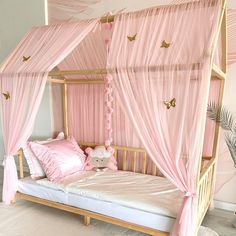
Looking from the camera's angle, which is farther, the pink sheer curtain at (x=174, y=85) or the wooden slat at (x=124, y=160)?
the wooden slat at (x=124, y=160)

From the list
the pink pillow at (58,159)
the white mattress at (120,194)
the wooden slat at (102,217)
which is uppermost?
the pink pillow at (58,159)

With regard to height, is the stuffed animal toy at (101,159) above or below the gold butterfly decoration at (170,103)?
below

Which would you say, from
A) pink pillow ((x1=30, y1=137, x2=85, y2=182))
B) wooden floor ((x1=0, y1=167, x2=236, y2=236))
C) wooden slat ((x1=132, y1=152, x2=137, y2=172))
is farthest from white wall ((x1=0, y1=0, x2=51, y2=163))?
wooden floor ((x1=0, y1=167, x2=236, y2=236))

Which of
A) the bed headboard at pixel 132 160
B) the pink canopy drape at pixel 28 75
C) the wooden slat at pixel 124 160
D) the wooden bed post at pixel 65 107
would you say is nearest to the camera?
the pink canopy drape at pixel 28 75

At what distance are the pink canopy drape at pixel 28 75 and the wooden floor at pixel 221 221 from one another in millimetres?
2128

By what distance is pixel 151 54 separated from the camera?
1.91 metres

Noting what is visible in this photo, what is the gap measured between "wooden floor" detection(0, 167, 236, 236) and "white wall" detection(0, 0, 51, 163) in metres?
2.53

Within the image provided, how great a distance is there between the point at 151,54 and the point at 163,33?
21 centimetres

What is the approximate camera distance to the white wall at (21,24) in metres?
3.68

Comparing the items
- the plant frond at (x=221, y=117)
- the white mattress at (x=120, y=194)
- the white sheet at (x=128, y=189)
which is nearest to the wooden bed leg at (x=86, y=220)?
the white mattress at (x=120, y=194)

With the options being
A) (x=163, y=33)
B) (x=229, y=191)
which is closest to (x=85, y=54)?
(x=163, y=33)

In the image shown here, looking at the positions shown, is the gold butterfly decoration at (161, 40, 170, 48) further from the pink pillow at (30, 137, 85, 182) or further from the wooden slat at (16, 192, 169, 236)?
the pink pillow at (30, 137, 85, 182)

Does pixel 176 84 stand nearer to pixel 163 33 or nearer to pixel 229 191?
pixel 163 33

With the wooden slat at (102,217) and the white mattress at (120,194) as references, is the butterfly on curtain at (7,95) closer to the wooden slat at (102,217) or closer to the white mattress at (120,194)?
the white mattress at (120,194)
